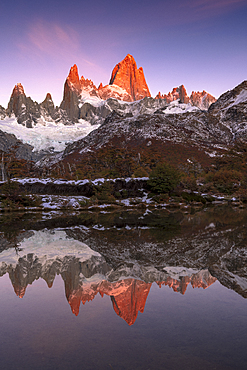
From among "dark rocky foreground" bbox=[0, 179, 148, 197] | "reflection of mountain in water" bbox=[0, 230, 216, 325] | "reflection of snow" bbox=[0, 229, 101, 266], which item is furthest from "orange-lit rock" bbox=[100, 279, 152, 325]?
"dark rocky foreground" bbox=[0, 179, 148, 197]

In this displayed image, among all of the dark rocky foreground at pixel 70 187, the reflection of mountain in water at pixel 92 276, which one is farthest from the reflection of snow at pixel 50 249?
the dark rocky foreground at pixel 70 187

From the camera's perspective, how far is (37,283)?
7.32m

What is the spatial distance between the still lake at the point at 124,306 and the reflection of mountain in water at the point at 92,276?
0.09ft

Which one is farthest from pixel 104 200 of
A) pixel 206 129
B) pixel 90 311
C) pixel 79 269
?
pixel 206 129

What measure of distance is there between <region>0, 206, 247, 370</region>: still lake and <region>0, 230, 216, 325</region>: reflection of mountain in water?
0.03m

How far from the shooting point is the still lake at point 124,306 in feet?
12.7

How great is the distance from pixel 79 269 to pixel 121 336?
4003 mm

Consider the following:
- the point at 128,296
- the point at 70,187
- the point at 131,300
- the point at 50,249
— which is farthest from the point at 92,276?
the point at 70,187

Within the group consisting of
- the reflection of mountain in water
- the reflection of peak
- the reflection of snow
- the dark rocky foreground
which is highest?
the reflection of peak

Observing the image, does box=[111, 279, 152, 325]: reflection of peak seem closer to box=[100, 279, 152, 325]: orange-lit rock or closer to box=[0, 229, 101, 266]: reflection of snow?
box=[100, 279, 152, 325]: orange-lit rock

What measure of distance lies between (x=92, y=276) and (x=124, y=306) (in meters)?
2.12

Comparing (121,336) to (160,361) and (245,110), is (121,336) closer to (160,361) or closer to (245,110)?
(160,361)

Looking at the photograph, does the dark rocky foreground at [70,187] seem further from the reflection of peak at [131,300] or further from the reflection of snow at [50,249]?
the reflection of peak at [131,300]

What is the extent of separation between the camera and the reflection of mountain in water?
607cm
